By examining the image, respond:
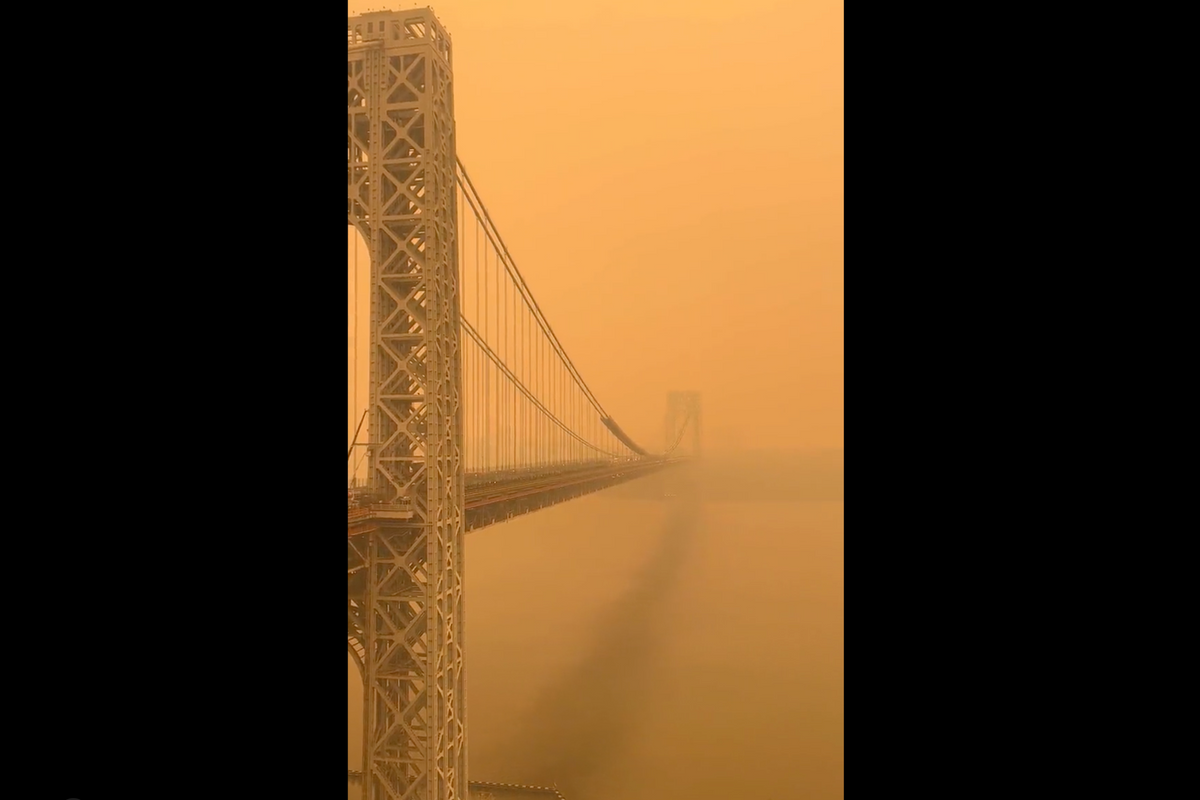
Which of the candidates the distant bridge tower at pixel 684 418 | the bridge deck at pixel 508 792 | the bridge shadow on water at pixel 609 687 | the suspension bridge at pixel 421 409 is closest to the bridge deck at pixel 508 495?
the suspension bridge at pixel 421 409

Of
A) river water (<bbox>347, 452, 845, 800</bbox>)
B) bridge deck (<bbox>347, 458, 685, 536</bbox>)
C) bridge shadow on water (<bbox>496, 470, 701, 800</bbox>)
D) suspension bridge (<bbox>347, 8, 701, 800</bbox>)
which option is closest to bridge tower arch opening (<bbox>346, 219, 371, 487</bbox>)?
suspension bridge (<bbox>347, 8, 701, 800</bbox>)

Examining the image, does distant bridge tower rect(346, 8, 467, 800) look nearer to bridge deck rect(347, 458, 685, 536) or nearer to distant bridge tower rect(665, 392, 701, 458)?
bridge deck rect(347, 458, 685, 536)

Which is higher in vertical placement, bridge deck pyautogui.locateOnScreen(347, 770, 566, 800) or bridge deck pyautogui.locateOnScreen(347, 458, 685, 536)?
bridge deck pyautogui.locateOnScreen(347, 458, 685, 536)

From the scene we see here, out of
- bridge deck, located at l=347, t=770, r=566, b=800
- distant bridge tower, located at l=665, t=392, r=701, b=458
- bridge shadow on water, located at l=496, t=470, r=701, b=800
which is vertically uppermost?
distant bridge tower, located at l=665, t=392, r=701, b=458

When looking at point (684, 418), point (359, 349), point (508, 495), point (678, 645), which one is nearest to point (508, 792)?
point (678, 645)

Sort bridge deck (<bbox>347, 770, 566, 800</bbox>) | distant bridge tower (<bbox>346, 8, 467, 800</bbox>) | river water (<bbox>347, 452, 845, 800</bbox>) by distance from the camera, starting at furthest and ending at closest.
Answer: distant bridge tower (<bbox>346, 8, 467, 800</bbox>)
bridge deck (<bbox>347, 770, 566, 800</bbox>)
river water (<bbox>347, 452, 845, 800</bbox>)

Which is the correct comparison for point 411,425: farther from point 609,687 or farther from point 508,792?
point 508,792
